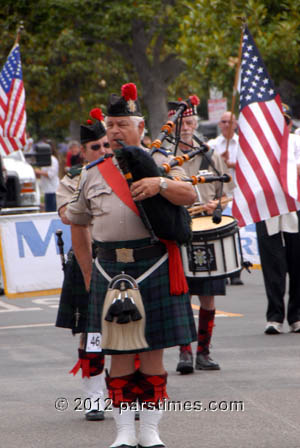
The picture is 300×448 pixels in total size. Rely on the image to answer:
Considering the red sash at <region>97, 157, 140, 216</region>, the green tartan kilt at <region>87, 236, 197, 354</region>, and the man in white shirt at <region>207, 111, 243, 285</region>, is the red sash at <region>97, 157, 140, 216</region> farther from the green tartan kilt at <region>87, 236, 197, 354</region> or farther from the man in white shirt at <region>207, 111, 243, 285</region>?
the man in white shirt at <region>207, 111, 243, 285</region>

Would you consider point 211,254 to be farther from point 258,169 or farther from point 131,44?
point 131,44

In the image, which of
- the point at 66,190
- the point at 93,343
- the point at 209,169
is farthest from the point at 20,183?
the point at 93,343

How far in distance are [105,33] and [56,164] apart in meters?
10.5

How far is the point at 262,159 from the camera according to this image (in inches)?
363

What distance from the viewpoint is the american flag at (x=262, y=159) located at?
358 inches

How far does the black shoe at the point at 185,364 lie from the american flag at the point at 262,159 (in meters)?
1.76

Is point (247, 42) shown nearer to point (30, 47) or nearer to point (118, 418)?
point (118, 418)

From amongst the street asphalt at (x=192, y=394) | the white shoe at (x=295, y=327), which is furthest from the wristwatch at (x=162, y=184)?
the white shoe at (x=295, y=327)

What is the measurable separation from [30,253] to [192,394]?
228 inches

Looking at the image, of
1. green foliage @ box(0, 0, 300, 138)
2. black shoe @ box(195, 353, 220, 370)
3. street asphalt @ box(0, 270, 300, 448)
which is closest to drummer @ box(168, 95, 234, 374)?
black shoe @ box(195, 353, 220, 370)

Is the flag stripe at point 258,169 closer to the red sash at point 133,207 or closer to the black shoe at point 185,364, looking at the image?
the black shoe at point 185,364

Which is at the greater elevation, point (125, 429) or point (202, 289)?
point (202, 289)

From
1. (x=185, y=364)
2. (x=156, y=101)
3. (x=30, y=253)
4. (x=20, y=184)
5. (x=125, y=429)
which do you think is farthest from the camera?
(x=156, y=101)

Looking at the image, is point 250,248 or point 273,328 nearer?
point 273,328
